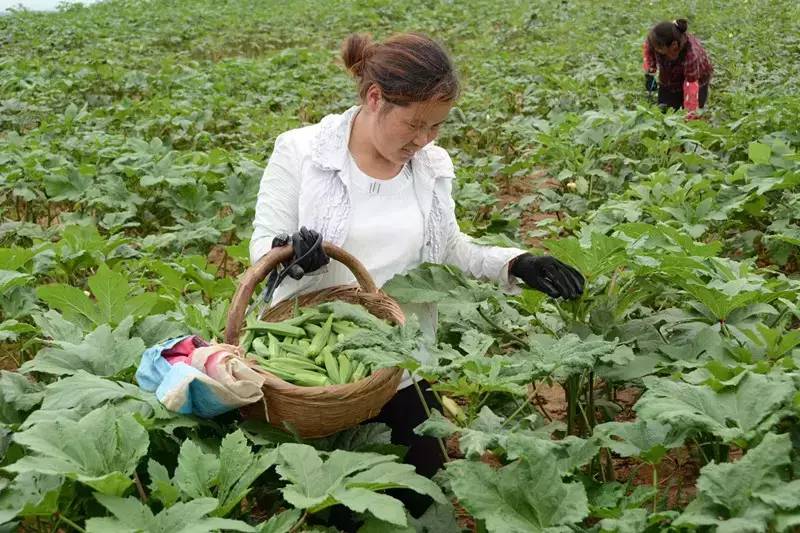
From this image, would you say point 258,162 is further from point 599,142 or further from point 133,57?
point 133,57

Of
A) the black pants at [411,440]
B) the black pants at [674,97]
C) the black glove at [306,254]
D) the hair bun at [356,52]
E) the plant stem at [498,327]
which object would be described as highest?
the hair bun at [356,52]

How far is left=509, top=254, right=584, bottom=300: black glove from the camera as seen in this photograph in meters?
2.69

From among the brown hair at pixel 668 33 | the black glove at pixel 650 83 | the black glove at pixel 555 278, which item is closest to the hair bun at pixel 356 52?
the black glove at pixel 555 278

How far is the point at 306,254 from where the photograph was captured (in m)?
2.54

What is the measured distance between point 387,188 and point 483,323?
554 millimetres

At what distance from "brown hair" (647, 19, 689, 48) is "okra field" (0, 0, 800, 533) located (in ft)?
2.44

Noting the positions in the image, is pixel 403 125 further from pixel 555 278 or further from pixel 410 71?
pixel 555 278

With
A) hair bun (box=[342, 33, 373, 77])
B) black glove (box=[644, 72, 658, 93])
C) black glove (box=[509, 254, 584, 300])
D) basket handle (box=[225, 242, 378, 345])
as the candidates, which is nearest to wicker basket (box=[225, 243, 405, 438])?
basket handle (box=[225, 242, 378, 345])

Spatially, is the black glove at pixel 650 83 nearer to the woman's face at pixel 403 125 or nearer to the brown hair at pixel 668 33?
the brown hair at pixel 668 33

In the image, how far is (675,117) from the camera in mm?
6383

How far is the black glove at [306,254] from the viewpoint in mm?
2541

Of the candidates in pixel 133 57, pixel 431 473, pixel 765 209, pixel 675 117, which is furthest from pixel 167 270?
pixel 133 57

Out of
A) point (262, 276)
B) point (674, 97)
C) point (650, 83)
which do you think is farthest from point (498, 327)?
point (650, 83)

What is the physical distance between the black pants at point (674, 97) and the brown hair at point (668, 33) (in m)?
0.48
